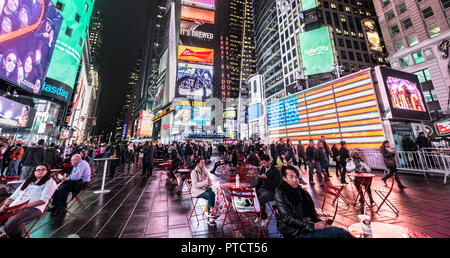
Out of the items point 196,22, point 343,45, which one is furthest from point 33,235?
point 196,22

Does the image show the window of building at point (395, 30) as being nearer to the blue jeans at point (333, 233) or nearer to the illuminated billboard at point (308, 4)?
the illuminated billboard at point (308, 4)

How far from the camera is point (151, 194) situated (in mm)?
5906

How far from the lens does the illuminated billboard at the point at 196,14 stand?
51.5 m

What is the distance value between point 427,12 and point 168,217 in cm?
3528

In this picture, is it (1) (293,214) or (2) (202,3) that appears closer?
(1) (293,214)

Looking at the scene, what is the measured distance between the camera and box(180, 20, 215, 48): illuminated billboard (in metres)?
50.1

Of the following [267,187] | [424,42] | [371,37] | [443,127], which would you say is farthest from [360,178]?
[424,42]

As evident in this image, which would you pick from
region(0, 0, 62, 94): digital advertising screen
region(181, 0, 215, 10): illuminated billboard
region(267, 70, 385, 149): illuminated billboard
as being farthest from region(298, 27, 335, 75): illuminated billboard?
region(181, 0, 215, 10): illuminated billboard

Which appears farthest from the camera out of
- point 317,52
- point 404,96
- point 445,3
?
point 317,52

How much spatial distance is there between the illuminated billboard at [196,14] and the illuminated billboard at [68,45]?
30.0 metres

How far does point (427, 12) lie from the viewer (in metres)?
19.5

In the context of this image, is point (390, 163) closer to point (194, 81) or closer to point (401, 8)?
point (401, 8)

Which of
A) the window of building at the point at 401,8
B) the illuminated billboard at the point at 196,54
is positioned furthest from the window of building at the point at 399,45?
the illuminated billboard at the point at 196,54
